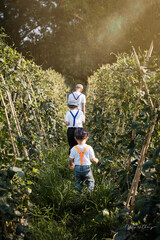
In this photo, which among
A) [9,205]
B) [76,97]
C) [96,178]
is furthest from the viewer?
[76,97]

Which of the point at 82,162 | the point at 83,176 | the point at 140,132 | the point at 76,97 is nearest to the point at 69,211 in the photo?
the point at 83,176

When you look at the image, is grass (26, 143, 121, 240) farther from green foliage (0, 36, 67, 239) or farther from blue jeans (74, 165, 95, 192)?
green foliage (0, 36, 67, 239)

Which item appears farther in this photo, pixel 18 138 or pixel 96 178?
pixel 96 178

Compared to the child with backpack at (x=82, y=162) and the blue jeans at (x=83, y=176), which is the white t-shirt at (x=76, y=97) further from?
the blue jeans at (x=83, y=176)

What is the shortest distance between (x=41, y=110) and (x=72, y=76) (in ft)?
50.4

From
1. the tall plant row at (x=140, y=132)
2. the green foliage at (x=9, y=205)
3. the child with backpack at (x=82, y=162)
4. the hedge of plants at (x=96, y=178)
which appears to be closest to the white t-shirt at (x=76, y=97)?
the hedge of plants at (x=96, y=178)

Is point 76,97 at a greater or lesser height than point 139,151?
greater

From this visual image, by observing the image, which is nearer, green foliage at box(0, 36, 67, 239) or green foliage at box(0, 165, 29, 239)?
green foliage at box(0, 165, 29, 239)

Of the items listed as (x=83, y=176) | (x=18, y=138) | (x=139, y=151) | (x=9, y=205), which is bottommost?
(x=83, y=176)

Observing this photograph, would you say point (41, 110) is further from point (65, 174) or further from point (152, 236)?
point (152, 236)

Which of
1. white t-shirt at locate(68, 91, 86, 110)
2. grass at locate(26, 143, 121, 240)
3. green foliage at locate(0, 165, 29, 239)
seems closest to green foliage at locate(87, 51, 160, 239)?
grass at locate(26, 143, 121, 240)

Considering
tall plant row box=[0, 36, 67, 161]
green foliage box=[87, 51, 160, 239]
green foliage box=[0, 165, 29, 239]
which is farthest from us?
tall plant row box=[0, 36, 67, 161]

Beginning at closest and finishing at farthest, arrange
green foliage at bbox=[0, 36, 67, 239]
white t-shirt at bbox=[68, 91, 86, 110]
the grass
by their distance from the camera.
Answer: green foliage at bbox=[0, 36, 67, 239]
the grass
white t-shirt at bbox=[68, 91, 86, 110]

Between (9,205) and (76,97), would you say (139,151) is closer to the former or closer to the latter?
(9,205)
